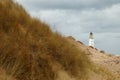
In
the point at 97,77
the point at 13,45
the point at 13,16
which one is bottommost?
the point at 97,77

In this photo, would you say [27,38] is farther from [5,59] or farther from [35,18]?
[35,18]

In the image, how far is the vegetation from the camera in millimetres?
11828

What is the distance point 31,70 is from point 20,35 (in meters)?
1.42

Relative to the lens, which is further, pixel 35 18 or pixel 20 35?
pixel 35 18

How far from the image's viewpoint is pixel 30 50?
1255 cm

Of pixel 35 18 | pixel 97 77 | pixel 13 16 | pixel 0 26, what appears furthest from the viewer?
pixel 97 77

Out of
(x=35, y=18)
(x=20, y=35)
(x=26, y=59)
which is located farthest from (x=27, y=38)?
(x=35, y=18)

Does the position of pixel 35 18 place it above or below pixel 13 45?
above

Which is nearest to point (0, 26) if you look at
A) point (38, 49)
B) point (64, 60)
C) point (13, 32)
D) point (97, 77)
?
point (13, 32)

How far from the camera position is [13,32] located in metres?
12.8

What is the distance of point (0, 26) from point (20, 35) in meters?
0.68

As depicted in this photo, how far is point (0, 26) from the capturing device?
12.7 metres

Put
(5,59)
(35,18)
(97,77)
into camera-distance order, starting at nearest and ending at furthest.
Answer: (5,59)
(35,18)
(97,77)

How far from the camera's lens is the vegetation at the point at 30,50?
466 inches
